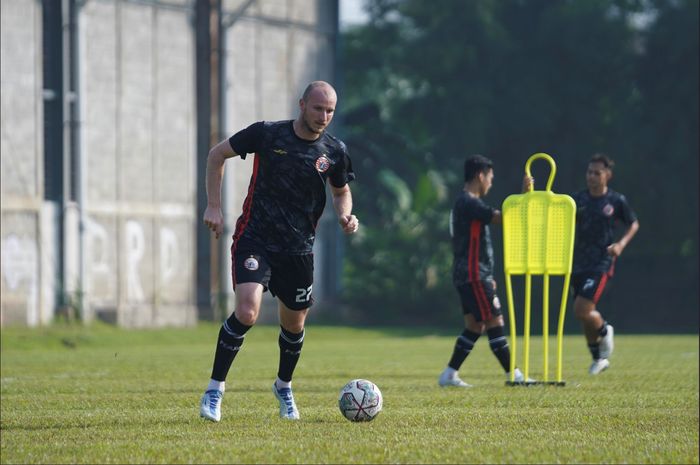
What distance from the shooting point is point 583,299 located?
1548 cm

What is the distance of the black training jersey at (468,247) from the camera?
13.5 meters

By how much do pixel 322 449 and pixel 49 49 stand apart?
960 inches

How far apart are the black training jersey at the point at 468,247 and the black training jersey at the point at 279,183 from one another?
3904 mm

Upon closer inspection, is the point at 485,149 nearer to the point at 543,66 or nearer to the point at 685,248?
the point at 543,66

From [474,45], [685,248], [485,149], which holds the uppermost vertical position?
[474,45]

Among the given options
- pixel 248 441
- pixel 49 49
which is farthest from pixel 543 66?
pixel 248 441

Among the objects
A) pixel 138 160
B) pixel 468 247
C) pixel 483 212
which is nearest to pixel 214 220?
pixel 483 212

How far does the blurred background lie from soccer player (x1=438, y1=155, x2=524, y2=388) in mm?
17510

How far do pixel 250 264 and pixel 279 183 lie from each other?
23.2 inches

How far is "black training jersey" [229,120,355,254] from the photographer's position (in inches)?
380

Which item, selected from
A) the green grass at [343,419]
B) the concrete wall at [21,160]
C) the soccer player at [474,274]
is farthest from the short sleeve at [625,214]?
the concrete wall at [21,160]

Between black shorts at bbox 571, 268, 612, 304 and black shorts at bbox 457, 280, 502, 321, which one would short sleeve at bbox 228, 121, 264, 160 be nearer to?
black shorts at bbox 457, 280, 502, 321

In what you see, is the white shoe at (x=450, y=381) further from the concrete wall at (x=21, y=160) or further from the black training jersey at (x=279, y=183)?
the concrete wall at (x=21, y=160)

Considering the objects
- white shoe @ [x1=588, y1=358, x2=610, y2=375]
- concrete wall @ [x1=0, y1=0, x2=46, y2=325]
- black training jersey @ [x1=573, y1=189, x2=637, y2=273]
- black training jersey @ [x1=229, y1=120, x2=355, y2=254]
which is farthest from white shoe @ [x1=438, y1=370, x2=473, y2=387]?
concrete wall @ [x1=0, y1=0, x2=46, y2=325]
